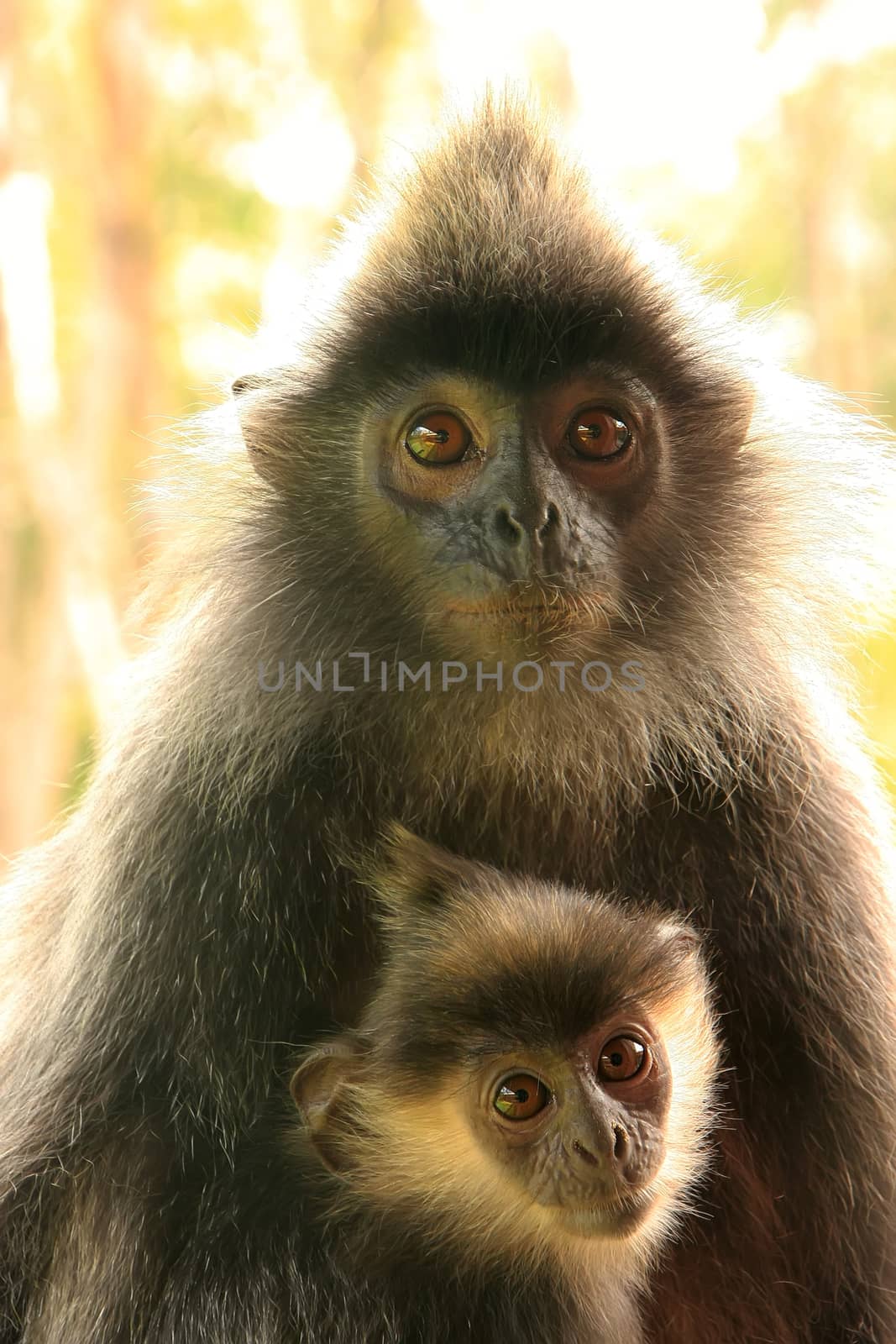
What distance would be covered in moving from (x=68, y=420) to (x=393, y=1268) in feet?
28.1

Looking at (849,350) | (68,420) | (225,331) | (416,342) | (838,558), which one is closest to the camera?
(416,342)

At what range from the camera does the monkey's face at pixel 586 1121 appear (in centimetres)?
267

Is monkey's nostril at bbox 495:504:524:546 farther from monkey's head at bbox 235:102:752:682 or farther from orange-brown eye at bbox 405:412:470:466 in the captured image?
orange-brown eye at bbox 405:412:470:466

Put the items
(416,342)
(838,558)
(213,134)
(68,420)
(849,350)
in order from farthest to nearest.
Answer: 1. (213,134)
2. (68,420)
3. (849,350)
4. (838,558)
5. (416,342)

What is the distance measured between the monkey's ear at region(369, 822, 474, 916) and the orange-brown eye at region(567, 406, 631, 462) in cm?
75

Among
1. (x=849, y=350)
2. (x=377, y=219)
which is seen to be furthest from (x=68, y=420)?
(x=377, y=219)

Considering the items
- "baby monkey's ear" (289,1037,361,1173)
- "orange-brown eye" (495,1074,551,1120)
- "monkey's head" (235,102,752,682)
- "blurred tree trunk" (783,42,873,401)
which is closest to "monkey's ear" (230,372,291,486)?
"monkey's head" (235,102,752,682)

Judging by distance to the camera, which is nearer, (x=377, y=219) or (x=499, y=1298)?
(x=499, y=1298)

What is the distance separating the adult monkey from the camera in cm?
277

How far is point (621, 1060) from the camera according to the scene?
9.04ft

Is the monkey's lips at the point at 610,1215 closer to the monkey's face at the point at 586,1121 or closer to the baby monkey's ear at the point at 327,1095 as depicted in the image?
the monkey's face at the point at 586,1121

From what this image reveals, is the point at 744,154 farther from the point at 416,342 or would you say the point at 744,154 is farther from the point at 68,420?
the point at 416,342

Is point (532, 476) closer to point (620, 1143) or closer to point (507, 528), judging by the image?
point (507, 528)

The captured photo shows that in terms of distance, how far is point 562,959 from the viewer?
2701 mm
